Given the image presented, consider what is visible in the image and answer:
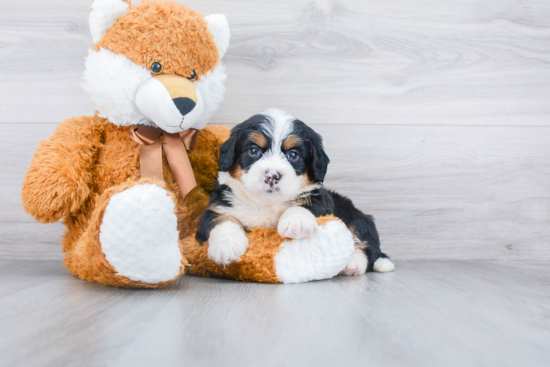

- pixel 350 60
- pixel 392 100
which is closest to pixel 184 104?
pixel 350 60

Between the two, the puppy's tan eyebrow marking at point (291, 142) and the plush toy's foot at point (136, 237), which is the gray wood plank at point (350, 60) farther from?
the plush toy's foot at point (136, 237)

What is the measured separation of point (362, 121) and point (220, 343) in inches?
55.9

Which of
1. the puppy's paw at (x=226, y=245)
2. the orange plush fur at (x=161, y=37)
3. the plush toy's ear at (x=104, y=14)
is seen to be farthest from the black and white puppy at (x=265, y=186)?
the plush toy's ear at (x=104, y=14)

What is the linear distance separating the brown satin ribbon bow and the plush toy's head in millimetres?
48

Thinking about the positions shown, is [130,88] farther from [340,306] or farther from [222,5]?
[340,306]

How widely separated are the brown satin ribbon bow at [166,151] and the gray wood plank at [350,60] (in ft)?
1.47

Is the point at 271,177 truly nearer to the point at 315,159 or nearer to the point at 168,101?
the point at 315,159

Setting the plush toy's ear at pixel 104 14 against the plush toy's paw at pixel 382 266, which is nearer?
the plush toy's ear at pixel 104 14

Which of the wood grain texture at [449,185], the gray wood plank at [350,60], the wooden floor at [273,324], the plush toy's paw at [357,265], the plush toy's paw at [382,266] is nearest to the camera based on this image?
the wooden floor at [273,324]

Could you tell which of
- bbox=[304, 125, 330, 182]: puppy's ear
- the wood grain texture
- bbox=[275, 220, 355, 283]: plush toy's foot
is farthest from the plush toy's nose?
the wood grain texture

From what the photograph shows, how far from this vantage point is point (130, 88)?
1.32 m

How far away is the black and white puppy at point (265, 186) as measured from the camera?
1.29 meters

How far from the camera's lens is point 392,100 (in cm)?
198

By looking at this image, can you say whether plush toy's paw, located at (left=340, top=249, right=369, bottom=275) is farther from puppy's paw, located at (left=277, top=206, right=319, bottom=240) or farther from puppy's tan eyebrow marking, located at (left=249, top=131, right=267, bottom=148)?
puppy's tan eyebrow marking, located at (left=249, top=131, right=267, bottom=148)
